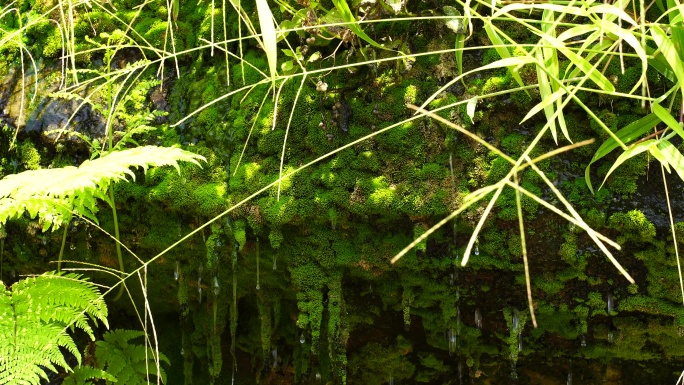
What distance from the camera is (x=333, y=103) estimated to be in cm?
287

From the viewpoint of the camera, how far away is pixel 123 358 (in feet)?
9.44

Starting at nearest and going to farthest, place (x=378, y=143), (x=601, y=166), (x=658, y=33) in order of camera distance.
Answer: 1. (x=658, y=33)
2. (x=601, y=166)
3. (x=378, y=143)

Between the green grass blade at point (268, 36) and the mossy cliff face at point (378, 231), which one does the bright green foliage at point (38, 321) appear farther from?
the green grass blade at point (268, 36)

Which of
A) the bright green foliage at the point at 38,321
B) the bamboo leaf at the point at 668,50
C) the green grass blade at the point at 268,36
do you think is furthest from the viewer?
the bright green foliage at the point at 38,321

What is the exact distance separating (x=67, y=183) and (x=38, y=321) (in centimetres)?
50

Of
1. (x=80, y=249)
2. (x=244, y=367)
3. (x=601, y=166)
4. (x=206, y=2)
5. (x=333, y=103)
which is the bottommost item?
(x=244, y=367)

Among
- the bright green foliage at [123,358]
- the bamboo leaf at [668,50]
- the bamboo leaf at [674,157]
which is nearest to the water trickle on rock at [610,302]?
the bamboo leaf at [674,157]

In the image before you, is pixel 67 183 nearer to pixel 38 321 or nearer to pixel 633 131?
pixel 38 321

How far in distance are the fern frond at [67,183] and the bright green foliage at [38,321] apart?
0.89 ft

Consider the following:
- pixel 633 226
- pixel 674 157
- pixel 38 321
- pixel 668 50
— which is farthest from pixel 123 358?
pixel 668 50

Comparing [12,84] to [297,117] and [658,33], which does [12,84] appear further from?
[658,33]

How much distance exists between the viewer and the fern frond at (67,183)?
229cm

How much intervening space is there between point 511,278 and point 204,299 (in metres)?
1.54

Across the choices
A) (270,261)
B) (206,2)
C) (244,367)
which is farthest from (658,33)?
(244,367)
